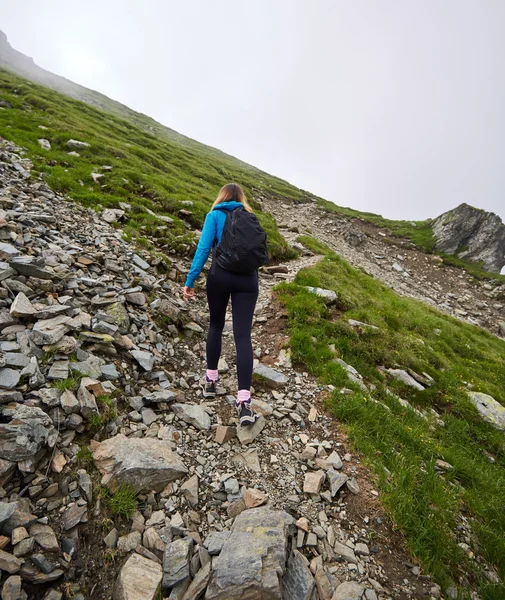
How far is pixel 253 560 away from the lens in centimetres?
314

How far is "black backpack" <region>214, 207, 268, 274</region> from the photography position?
5.05 m

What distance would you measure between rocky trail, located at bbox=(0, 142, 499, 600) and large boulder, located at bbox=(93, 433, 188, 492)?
2 centimetres

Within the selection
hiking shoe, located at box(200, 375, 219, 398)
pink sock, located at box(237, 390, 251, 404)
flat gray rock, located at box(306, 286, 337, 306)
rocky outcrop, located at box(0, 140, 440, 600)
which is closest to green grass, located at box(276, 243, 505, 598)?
flat gray rock, located at box(306, 286, 337, 306)

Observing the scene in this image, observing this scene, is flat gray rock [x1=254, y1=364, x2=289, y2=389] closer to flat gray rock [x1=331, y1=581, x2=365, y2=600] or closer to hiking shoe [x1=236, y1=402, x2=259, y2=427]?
hiking shoe [x1=236, y1=402, x2=259, y2=427]

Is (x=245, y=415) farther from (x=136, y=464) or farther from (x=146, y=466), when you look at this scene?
(x=136, y=464)

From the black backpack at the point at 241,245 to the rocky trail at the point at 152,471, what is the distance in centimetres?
276

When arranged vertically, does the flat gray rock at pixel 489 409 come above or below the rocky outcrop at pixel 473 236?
below

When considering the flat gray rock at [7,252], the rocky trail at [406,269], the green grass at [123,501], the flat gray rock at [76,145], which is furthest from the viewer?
the rocky trail at [406,269]

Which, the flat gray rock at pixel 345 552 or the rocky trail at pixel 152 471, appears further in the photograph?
the flat gray rock at pixel 345 552

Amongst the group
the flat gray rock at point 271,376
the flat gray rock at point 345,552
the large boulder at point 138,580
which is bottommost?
the large boulder at point 138,580

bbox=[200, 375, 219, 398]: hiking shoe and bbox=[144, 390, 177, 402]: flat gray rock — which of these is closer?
bbox=[144, 390, 177, 402]: flat gray rock

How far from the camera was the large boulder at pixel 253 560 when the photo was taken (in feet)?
9.69

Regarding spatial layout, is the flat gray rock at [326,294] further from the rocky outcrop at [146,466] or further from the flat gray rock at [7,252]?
the flat gray rock at [7,252]

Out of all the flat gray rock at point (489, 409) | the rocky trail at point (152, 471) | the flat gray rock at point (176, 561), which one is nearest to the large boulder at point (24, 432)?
the rocky trail at point (152, 471)
